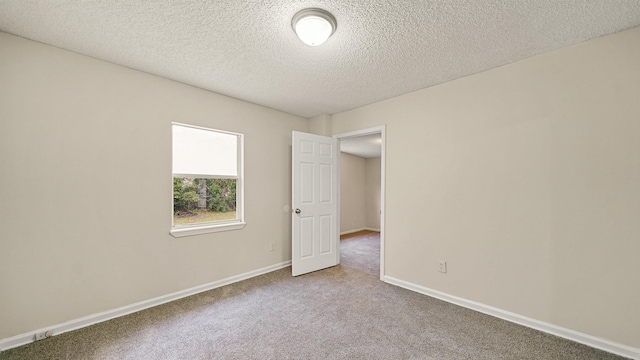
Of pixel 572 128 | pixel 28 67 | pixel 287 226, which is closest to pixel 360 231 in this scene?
pixel 287 226

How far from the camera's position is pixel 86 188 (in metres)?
2.23

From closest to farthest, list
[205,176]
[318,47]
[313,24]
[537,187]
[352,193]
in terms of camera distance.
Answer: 1. [313,24]
2. [318,47]
3. [537,187]
4. [205,176]
5. [352,193]

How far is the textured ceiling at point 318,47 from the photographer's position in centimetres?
163

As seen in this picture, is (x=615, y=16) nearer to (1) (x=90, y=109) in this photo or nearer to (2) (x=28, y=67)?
(1) (x=90, y=109)

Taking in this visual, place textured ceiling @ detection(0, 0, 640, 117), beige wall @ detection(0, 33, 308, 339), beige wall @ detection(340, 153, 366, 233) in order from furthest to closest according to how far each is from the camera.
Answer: beige wall @ detection(340, 153, 366, 233) < beige wall @ detection(0, 33, 308, 339) < textured ceiling @ detection(0, 0, 640, 117)

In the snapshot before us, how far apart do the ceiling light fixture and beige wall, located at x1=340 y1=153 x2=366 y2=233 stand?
527 cm

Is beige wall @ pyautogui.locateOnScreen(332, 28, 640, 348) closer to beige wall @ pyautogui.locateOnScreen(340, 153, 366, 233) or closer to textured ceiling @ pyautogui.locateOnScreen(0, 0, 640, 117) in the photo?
textured ceiling @ pyautogui.locateOnScreen(0, 0, 640, 117)

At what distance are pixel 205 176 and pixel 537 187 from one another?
347 centimetres

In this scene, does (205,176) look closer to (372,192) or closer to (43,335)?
(43,335)

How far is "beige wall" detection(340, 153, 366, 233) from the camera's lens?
694 cm

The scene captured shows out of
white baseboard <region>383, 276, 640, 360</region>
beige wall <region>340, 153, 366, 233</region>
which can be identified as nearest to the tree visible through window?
white baseboard <region>383, 276, 640, 360</region>

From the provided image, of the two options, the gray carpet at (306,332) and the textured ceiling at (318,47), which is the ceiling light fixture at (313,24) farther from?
the gray carpet at (306,332)

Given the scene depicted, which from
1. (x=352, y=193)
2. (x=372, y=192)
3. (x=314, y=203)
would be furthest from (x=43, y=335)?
(x=372, y=192)

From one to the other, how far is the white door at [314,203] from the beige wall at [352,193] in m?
2.96
